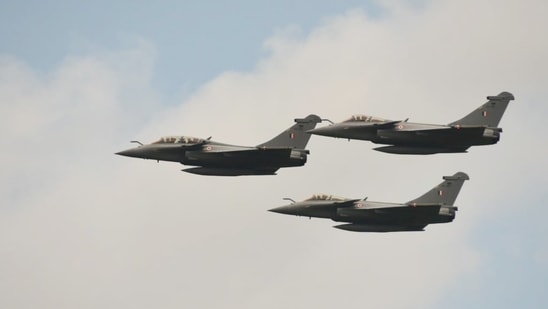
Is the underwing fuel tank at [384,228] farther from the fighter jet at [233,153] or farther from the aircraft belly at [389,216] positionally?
the fighter jet at [233,153]

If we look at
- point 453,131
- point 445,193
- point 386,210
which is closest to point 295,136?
point 386,210

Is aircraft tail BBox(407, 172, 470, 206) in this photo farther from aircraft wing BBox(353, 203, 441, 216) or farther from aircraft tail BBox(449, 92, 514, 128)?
aircraft tail BBox(449, 92, 514, 128)

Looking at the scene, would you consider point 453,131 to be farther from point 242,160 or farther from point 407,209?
point 242,160

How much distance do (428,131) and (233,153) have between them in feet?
49.3

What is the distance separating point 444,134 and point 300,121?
11509mm

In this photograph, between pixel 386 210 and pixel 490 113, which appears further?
pixel 490 113

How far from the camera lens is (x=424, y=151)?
101438 mm

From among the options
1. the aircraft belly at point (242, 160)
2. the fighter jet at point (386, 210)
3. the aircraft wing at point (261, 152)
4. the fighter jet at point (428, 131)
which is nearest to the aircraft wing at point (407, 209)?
the fighter jet at point (386, 210)

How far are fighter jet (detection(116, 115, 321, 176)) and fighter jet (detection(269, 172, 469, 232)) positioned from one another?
4894mm

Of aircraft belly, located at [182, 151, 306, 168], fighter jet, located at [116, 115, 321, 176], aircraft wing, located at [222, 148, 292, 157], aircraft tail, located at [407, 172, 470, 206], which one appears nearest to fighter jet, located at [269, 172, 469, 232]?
aircraft tail, located at [407, 172, 470, 206]

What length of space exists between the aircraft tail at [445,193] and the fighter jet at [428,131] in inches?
151

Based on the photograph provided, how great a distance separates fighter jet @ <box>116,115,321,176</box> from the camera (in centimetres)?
9969

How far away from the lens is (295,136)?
10281 cm

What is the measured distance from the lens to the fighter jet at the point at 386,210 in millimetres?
99375
